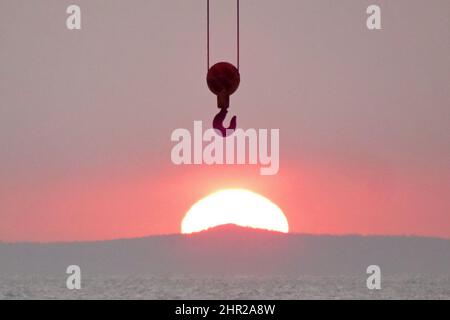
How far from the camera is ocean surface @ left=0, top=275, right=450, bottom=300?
257 ft

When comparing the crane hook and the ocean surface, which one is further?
the ocean surface

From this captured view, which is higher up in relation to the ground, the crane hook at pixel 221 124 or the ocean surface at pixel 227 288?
the crane hook at pixel 221 124

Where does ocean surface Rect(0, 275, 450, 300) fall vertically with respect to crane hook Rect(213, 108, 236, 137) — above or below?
below

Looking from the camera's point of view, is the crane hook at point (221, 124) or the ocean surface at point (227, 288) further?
the ocean surface at point (227, 288)

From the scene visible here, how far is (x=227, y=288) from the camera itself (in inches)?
3479

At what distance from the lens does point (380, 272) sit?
9875 centimetres

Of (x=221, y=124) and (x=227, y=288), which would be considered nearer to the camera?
(x=221, y=124)

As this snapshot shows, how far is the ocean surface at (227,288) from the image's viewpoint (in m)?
78.2
